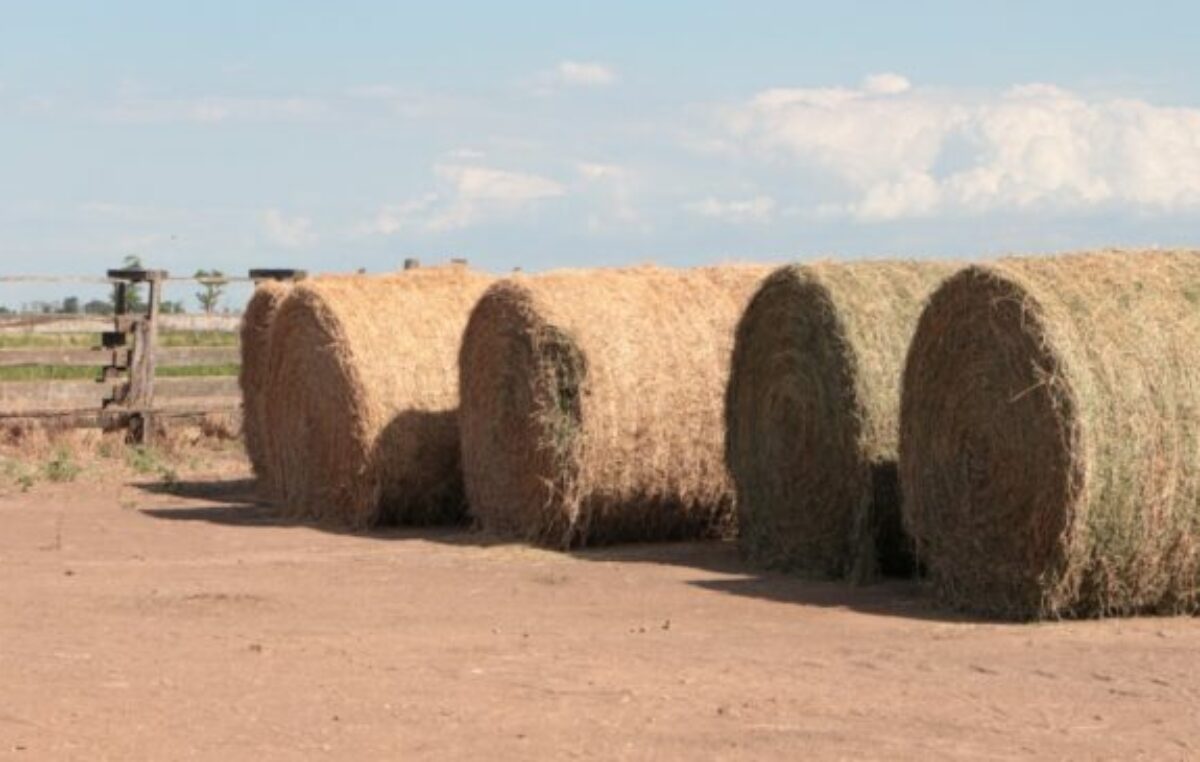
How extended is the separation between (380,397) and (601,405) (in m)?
2.50

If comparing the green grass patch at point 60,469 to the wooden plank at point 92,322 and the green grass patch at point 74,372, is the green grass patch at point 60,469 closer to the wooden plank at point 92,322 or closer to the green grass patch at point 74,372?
the wooden plank at point 92,322

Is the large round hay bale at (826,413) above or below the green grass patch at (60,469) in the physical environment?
above

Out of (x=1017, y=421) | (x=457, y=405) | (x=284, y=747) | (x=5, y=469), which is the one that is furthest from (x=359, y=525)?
(x=284, y=747)

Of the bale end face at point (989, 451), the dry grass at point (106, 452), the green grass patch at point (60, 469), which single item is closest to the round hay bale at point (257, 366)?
the dry grass at point (106, 452)

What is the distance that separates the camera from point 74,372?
28.6 m

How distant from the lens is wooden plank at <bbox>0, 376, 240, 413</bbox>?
21.4m

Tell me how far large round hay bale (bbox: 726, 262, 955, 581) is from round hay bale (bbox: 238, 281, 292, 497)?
19.2ft

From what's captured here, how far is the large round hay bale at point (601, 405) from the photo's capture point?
13.3 meters

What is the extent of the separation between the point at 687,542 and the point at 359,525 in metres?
2.75

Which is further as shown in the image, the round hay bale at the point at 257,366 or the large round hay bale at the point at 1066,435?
the round hay bale at the point at 257,366

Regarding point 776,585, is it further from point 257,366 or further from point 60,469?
point 60,469

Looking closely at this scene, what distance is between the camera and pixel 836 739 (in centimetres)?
733

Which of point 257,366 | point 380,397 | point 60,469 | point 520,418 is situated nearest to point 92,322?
point 60,469

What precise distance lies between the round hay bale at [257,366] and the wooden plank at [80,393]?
4.31 metres
